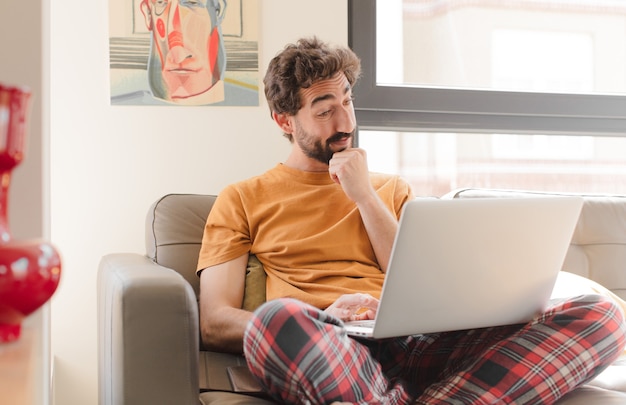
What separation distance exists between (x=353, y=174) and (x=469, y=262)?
630 millimetres

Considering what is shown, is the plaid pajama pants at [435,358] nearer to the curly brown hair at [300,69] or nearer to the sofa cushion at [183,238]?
the sofa cushion at [183,238]

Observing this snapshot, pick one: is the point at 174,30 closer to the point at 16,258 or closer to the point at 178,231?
the point at 178,231

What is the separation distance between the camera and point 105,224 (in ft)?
7.56

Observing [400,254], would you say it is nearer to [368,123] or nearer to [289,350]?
[289,350]

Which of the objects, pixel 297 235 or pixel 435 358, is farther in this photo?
pixel 297 235

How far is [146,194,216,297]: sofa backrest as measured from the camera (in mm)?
2002

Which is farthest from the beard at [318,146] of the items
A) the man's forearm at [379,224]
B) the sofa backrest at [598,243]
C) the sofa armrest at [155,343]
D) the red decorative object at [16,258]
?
the red decorative object at [16,258]

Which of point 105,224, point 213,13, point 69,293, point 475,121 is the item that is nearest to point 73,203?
point 105,224

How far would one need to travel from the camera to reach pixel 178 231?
204 centimetres

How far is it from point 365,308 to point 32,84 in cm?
88

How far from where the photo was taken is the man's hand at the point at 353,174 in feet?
6.34

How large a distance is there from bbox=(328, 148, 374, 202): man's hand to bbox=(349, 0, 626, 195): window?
2.41 feet

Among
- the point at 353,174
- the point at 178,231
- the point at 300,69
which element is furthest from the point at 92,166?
the point at 353,174

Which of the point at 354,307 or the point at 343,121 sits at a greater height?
the point at 343,121
